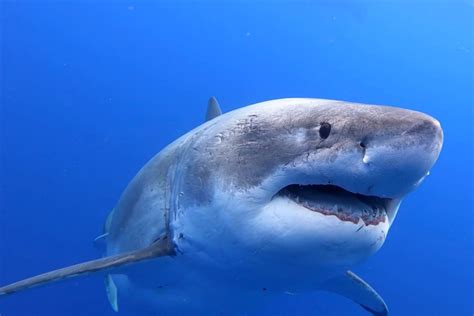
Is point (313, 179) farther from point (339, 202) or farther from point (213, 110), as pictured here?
point (213, 110)

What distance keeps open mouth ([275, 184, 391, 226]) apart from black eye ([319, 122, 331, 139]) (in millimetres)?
287

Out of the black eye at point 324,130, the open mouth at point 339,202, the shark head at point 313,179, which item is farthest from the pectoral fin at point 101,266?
the black eye at point 324,130

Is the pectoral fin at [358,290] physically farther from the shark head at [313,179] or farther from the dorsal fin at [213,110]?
the dorsal fin at [213,110]

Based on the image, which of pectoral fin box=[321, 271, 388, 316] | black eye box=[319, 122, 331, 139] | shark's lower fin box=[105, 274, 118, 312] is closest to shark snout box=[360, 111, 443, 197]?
black eye box=[319, 122, 331, 139]

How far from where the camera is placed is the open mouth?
2.48 m

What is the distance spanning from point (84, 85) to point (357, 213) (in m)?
29.7

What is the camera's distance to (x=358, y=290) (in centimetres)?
493

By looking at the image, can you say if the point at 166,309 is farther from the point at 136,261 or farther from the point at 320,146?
the point at 320,146

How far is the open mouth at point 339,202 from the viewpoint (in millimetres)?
2480

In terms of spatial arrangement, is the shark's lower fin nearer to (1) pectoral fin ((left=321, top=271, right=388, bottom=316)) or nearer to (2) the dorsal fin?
(2) the dorsal fin

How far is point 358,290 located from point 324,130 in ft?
9.75

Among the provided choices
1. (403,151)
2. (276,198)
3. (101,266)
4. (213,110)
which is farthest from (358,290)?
(403,151)

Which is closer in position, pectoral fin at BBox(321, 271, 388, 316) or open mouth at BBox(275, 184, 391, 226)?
open mouth at BBox(275, 184, 391, 226)

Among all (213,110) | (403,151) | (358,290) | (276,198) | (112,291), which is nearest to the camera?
(403,151)
